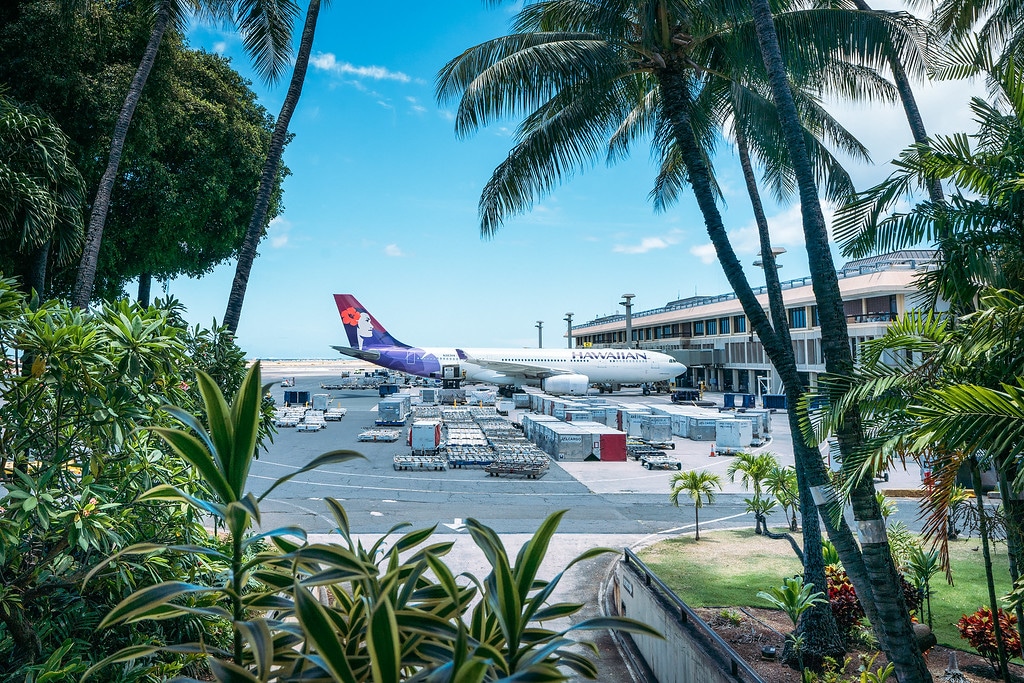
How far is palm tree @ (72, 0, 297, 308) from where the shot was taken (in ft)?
37.8

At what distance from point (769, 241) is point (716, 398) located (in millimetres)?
48199

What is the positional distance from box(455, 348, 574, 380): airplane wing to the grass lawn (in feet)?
117

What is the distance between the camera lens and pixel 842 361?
20.7ft

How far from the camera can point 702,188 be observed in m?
8.20

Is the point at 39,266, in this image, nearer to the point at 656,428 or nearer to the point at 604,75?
the point at 604,75

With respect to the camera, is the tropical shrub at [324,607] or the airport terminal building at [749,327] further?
the airport terminal building at [749,327]

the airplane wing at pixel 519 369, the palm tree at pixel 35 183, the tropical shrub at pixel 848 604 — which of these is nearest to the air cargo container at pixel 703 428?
the airplane wing at pixel 519 369

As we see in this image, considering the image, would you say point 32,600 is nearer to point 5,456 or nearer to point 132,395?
point 5,456

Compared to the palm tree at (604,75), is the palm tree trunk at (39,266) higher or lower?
lower

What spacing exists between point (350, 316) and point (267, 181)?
4293 centimetres

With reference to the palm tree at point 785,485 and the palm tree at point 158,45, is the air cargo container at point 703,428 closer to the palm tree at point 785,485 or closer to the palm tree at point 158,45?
the palm tree at point 785,485

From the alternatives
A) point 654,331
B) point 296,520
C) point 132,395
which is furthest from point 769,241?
point 654,331

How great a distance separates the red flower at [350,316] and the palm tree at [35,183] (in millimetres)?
39119

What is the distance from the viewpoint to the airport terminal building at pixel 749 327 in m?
38.7
